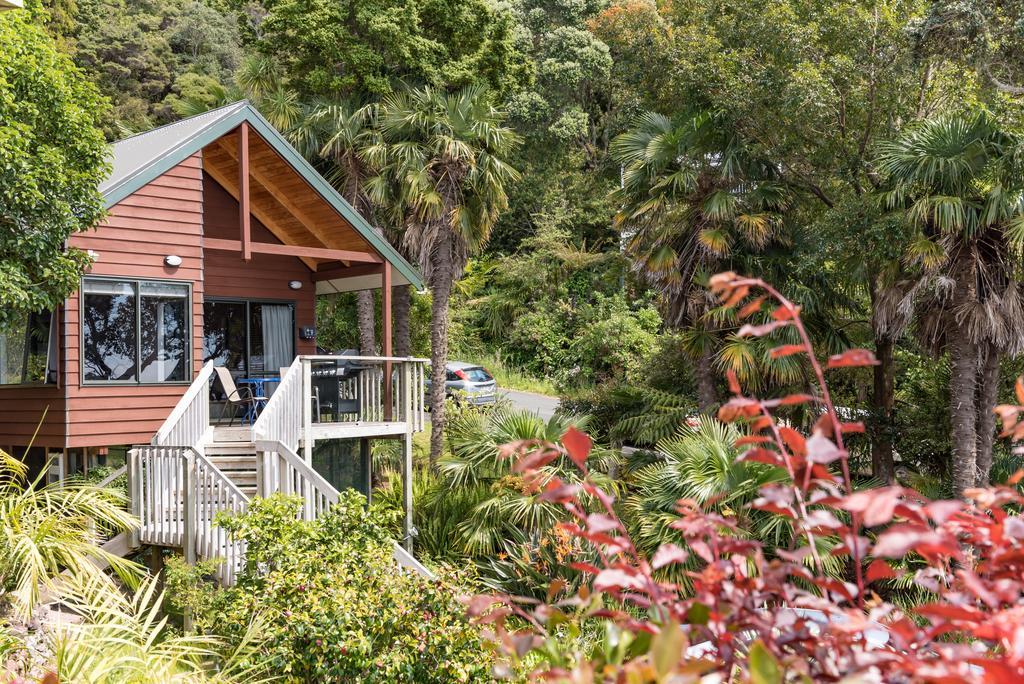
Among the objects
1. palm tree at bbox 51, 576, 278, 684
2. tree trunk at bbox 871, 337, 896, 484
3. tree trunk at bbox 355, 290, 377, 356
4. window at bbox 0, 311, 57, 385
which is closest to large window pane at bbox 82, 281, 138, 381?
window at bbox 0, 311, 57, 385

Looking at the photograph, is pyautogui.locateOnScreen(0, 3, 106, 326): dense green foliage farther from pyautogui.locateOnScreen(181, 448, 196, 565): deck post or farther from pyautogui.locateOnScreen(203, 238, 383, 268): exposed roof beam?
pyautogui.locateOnScreen(181, 448, 196, 565): deck post

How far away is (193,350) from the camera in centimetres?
1369

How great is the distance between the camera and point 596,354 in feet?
108

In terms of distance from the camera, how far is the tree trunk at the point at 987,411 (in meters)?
14.7

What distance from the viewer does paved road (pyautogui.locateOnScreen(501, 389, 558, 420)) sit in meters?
28.9

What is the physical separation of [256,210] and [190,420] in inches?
219

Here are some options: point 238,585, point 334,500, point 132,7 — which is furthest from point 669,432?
point 132,7

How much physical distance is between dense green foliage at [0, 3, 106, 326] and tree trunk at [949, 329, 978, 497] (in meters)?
12.6

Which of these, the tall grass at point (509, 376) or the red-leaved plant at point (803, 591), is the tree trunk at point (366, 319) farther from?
the red-leaved plant at point (803, 591)

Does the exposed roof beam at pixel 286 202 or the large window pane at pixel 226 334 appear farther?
A: the large window pane at pixel 226 334

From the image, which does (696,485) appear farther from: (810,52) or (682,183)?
(810,52)

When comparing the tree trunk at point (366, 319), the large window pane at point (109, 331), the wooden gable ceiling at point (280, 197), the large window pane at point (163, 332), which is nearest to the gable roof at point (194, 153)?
the wooden gable ceiling at point (280, 197)

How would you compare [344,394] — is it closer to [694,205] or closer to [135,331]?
[135,331]

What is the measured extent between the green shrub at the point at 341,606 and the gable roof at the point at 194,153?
253 inches
